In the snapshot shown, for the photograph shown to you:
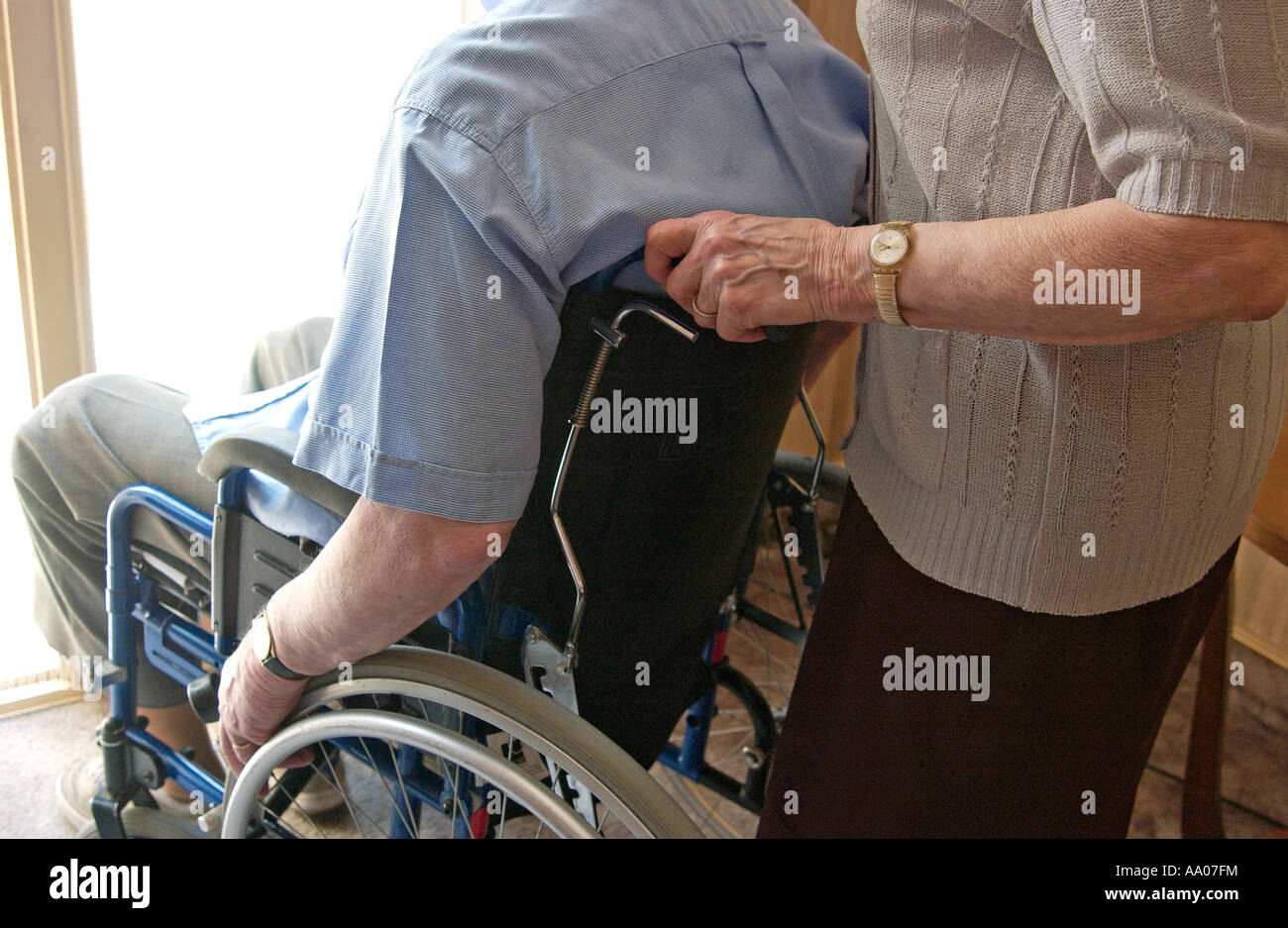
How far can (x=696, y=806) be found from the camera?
142 centimetres

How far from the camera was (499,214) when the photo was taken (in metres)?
0.65

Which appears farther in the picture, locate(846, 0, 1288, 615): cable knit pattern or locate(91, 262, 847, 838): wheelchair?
locate(91, 262, 847, 838): wheelchair

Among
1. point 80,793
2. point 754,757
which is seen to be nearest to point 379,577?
point 754,757

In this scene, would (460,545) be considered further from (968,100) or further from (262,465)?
(968,100)

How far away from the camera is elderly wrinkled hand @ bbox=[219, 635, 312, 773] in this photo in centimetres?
85

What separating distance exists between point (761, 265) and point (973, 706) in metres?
0.44

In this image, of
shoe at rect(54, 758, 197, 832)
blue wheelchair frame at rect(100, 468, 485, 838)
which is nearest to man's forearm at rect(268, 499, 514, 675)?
blue wheelchair frame at rect(100, 468, 485, 838)

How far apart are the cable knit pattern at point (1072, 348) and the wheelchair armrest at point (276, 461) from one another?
1.59 feet

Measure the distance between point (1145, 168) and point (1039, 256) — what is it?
0.26 ft

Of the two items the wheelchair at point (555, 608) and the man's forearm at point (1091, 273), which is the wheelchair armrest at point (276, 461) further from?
the man's forearm at point (1091, 273)

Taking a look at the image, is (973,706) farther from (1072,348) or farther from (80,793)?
(80,793)

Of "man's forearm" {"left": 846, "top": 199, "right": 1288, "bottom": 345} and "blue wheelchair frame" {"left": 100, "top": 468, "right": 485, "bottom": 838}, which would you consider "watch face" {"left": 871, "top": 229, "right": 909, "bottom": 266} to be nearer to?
"man's forearm" {"left": 846, "top": 199, "right": 1288, "bottom": 345}

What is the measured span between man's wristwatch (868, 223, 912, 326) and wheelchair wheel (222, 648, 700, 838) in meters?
0.42
